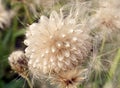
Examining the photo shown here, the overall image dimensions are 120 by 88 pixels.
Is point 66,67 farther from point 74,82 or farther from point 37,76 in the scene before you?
point 37,76

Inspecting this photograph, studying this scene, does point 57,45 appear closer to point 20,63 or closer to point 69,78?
point 69,78

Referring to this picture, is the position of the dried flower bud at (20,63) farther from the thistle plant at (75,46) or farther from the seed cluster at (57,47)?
the seed cluster at (57,47)

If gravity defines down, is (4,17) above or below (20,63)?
above

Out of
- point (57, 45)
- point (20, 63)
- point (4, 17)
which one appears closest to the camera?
point (57, 45)

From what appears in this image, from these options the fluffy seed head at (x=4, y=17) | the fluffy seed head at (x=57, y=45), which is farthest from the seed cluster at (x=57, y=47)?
the fluffy seed head at (x=4, y=17)

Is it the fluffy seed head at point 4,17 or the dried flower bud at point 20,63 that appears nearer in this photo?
the dried flower bud at point 20,63

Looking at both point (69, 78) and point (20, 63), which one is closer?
point (69, 78)

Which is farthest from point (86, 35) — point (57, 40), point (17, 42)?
point (17, 42)

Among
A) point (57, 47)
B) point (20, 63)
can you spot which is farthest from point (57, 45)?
point (20, 63)
